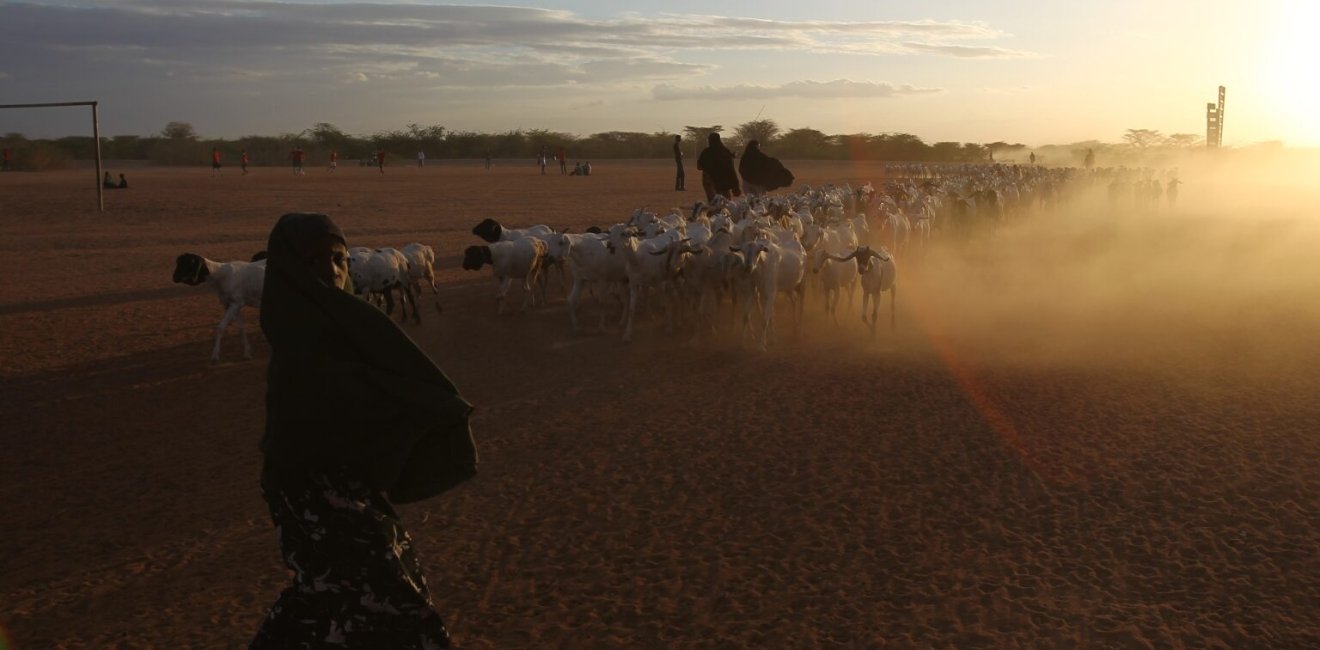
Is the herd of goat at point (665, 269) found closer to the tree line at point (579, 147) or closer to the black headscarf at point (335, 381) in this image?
the black headscarf at point (335, 381)

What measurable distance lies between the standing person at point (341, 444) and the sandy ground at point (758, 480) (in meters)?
1.84

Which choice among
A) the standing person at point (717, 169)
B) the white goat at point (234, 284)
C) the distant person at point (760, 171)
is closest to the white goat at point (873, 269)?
the white goat at point (234, 284)

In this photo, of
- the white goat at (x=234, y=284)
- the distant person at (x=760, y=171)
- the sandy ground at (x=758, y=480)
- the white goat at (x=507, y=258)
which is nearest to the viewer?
the sandy ground at (x=758, y=480)

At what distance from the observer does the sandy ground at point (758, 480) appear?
20.9 feet

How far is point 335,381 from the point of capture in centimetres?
408

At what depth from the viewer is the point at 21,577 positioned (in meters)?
6.86

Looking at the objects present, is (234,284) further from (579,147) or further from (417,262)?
(579,147)

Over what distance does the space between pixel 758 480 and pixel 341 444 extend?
5056 mm

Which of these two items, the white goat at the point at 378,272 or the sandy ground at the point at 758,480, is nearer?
the sandy ground at the point at 758,480

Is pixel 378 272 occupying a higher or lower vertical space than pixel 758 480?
higher

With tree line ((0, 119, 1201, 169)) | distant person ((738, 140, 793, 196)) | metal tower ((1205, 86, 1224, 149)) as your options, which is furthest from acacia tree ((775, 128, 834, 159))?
distant person ((738, 140, 793, 196))

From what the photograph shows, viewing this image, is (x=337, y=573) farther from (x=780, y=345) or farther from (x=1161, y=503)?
(x=780, y=345)

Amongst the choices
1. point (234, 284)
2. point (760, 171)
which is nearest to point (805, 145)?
point (760, 171)

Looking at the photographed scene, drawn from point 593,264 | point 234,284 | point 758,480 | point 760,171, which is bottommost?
point 758,480
